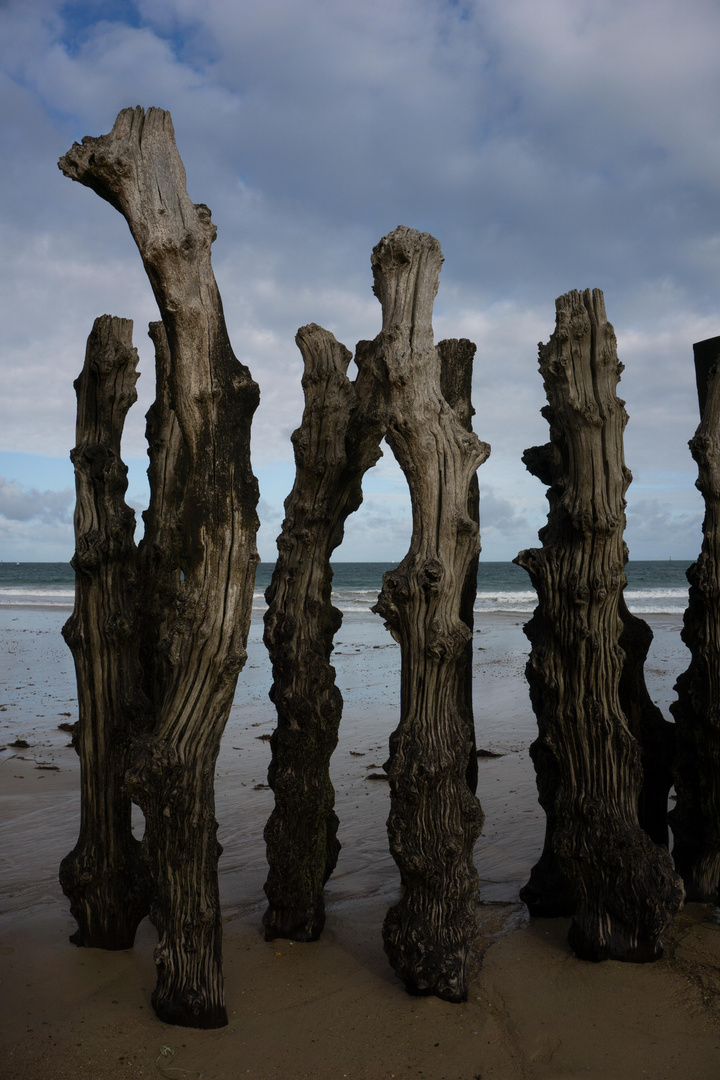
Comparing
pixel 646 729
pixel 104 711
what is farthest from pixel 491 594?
pixel 104 711

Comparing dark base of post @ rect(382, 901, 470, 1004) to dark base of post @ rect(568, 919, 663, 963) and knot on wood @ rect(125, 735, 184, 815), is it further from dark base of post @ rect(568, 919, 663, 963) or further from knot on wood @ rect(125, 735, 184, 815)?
knot on wood @ rect(125, 735, 184, 815)

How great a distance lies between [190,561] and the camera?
313 cm

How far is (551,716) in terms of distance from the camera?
11.9ft

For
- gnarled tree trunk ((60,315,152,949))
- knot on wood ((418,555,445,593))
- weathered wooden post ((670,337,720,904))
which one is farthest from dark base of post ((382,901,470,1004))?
weathered wooden post ((670,337,720,904))

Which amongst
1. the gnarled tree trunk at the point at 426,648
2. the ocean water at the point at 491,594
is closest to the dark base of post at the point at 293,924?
the gnarled tree trunk at the point at 426,648

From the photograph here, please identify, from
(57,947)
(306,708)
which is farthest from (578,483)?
(57,947)

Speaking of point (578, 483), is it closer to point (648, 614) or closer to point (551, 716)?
point (551, 716)

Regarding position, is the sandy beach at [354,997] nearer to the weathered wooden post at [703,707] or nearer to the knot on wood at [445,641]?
the weathered wooden post at [703,707]

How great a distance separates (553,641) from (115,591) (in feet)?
7.14

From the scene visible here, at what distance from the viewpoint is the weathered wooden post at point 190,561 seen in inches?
121

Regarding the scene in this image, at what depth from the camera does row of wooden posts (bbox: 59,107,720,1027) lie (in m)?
3.12

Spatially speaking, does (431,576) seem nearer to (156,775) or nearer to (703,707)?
(156,775)

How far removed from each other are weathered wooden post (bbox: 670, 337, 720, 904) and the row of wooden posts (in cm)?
1

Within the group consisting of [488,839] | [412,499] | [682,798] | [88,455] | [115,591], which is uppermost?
[88,455]
